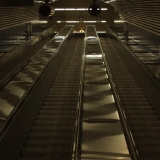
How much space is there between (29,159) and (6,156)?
37 cm

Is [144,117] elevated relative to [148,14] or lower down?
lower down

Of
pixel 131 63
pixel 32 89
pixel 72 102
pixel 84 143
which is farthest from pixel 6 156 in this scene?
pixel 131 63

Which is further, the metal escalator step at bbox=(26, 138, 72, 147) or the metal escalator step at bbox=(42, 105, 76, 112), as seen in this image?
the metal escalator step at bbox=(42, 105, 76, 112)

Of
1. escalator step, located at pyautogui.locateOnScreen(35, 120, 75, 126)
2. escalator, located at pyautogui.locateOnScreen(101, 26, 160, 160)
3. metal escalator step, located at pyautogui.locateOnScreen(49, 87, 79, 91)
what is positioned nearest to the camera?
escalator, located at pyautogui.locateOnScreen(101, 26, 160, 160)

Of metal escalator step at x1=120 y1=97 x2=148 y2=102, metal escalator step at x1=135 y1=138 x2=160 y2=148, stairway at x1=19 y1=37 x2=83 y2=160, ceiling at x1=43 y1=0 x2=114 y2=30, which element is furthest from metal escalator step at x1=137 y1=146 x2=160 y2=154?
ceiling at x1=43 y1=0 x2=114 y2=30

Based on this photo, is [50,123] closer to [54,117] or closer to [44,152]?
[54,117]

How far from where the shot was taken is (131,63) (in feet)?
25.6

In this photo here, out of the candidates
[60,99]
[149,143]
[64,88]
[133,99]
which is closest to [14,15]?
[64,88]

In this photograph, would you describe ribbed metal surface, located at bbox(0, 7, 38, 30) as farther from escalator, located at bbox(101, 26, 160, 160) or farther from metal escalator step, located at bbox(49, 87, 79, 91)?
escalator, located at bbox(101, 26, 160, 160)

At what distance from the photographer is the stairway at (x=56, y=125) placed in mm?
3773

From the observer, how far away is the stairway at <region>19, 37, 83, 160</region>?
3.77m

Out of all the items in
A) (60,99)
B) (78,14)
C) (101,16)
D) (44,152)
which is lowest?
(44,152)

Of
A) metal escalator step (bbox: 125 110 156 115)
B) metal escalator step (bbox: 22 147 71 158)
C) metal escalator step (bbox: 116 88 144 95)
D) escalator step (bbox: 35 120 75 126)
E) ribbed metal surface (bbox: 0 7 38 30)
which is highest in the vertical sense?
ribbed metal surface (bbox: 0 7 38 30)

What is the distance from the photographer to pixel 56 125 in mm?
4508
